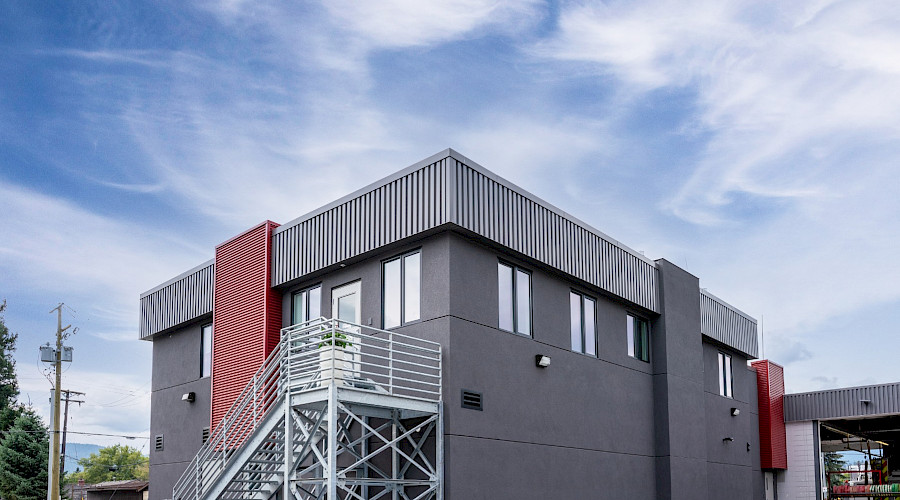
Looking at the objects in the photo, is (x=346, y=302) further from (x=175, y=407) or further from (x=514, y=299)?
(x=175, y=407)

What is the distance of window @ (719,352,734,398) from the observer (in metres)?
28.5

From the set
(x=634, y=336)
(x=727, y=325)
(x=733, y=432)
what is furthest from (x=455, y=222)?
(x=733, y=432)

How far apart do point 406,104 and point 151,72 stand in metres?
10.2

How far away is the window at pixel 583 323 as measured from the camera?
2047cm

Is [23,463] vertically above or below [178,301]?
below

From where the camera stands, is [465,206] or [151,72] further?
[151,72]

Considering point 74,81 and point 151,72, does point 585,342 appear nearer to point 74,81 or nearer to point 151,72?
point 151,72

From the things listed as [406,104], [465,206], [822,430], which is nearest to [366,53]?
[406,104]

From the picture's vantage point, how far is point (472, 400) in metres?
16.6

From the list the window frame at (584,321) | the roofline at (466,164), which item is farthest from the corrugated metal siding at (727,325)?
the window frame at (584,321)

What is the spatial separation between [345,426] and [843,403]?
22573 millimetres

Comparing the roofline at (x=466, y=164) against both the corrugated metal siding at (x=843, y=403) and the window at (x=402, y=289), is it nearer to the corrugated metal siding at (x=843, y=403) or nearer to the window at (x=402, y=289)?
the window at (x=402, y=289)

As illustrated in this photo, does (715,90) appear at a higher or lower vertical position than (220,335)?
higher

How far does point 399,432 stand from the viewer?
16594mm
